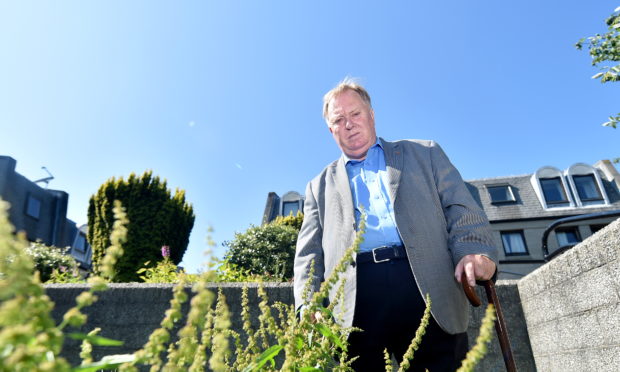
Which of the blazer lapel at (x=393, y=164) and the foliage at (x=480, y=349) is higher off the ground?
the blazer lapel at (x=393, y=164)

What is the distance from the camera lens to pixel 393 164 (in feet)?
8.10

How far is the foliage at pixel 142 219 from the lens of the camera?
916 cm

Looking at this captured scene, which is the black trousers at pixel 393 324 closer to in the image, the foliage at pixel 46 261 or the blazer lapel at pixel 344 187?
the blazer lapel at pixel 344 187

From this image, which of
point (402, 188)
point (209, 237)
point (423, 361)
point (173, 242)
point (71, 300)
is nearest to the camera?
point (209, 237)

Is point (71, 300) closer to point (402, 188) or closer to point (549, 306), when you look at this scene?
point (402, 188)

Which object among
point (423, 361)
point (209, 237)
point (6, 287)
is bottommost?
point (423, 361)

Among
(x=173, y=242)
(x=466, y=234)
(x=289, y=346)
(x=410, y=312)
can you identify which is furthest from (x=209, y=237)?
(x=173, y=242)

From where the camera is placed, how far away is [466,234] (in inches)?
83.8

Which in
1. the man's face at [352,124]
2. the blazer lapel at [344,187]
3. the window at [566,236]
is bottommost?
the blazer lapel at [344,187]

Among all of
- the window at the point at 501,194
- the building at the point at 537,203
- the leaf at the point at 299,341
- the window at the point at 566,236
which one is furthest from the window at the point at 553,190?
the leaf at the point at 299,341

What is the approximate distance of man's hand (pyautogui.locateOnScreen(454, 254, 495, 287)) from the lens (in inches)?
76.0

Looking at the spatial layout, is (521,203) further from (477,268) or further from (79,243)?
(79,243)

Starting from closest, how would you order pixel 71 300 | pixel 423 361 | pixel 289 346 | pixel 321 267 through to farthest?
1. pixel 289 346
2. pixel 423 361
3. pixel 321 267
4. pixel 71 300

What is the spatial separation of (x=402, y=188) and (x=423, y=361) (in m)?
0.95
